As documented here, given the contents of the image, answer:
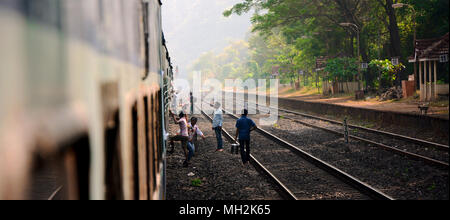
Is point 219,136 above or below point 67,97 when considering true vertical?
below

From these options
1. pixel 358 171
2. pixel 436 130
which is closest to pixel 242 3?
pixel 436 130

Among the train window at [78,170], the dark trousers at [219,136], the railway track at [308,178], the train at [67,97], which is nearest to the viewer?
the train at [67,97]

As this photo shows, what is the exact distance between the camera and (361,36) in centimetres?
3797

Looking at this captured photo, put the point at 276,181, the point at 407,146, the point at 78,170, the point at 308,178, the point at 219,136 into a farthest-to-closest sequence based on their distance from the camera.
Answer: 1. the point at 219,136
2. the point at 407,146
3. the point at 308,178
4. the point at 276,181
5. the point at 78,170

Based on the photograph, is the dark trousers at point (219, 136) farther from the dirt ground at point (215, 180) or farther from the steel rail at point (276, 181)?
the steel rail at point (276, 181)

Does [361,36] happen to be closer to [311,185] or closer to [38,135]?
[311,185]

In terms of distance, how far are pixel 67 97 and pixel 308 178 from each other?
9931mm

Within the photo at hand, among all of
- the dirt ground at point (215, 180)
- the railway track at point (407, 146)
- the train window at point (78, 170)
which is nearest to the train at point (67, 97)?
the train window at point (78, 170)

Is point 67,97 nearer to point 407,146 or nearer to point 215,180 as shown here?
point 215,180

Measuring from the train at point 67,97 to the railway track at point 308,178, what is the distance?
22.9ft

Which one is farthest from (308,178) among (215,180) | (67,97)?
(67,97)

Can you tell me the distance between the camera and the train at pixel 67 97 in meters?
0.91

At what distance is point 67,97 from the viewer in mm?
1201

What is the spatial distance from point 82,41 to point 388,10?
31.6 meters
